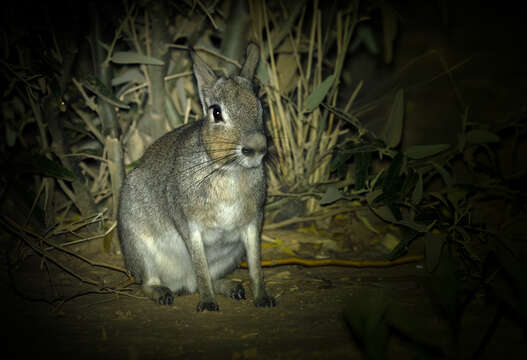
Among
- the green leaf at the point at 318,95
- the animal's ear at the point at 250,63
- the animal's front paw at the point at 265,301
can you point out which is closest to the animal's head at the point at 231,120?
the animal's ear at the point at 250,63

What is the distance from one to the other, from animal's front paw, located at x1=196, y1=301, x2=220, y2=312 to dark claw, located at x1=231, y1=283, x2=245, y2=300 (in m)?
0.27

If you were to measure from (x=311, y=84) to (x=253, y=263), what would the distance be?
226 centimetres

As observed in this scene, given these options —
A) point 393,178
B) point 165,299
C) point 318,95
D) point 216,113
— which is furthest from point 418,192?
point 165,299

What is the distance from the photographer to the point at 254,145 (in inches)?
112

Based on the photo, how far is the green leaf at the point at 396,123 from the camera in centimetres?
396

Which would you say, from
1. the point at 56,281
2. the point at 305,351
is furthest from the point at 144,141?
the point at 305,351

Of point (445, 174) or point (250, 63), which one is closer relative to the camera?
point (250, 63)

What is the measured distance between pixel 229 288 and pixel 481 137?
2518mm

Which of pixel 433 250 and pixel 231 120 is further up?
pixel 231 120

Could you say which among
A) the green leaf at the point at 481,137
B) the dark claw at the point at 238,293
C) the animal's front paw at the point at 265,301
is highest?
the green leaf at the point at 481,137

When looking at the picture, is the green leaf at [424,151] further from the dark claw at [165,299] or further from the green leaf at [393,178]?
the dark claw at [165,299]

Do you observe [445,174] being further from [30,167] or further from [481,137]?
[30,167]

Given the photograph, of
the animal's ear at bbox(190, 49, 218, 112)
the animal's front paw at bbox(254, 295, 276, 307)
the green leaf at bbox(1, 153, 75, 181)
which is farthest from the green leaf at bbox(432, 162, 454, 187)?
the green leaf at bbox(1, 153, 75, 181)

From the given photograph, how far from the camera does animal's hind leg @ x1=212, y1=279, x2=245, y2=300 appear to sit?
3385 millimetres
